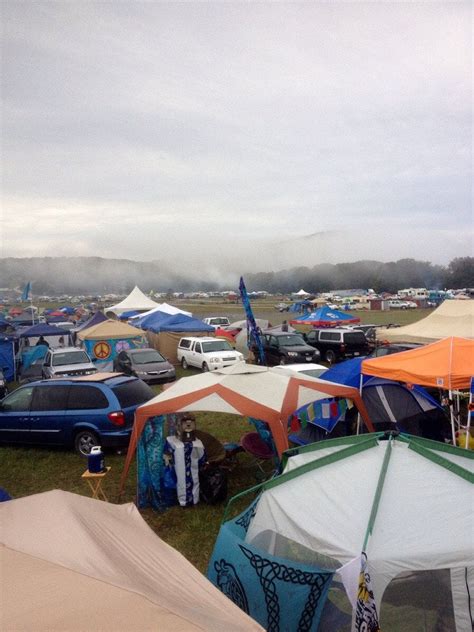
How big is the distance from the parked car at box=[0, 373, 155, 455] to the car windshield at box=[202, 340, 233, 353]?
373 inches

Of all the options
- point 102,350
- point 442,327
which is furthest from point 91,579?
point 102,350

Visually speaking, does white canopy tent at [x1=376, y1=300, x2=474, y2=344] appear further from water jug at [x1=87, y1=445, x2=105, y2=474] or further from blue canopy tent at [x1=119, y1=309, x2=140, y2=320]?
blue canopy tent at [x1=119, y1=309, x2=140, y2=320]

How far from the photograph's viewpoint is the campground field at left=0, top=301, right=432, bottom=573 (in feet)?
21.6

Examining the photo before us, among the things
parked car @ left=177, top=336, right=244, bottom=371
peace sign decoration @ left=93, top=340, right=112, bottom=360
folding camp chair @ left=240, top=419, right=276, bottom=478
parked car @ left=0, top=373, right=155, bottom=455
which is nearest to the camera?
folding camp chair @ left=240, top=419, right=276, bottom=478

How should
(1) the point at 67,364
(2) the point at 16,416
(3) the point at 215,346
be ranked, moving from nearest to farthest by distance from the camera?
(2) the point at 16,416
(1) the point at 67,364
(3) the point at 215,346

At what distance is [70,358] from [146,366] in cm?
269

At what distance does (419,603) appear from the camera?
12.6 ft

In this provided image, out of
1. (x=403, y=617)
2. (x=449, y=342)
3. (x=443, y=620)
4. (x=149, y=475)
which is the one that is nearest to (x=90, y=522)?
(x=403, y=617)

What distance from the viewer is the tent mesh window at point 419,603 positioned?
3.79 metres

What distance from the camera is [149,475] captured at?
7.68m

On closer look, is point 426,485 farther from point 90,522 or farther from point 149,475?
point 149,475

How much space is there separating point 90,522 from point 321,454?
100 inches

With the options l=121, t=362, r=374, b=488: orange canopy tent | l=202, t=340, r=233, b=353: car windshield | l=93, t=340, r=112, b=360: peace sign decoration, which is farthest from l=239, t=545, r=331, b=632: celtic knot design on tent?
l=93, t=340, r=112, b=360: peace sign decoration

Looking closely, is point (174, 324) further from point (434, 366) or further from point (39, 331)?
point (434, 366)
